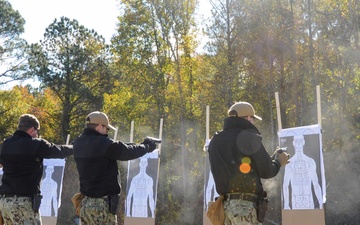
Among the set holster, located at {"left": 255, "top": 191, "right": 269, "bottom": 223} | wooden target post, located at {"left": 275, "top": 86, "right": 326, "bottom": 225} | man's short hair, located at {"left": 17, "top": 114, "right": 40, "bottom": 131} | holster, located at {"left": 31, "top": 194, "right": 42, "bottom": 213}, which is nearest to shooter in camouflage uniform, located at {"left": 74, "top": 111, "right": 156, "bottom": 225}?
holster, located at {"left": 31, "top": 194, "right": 42, "bottom": 213}

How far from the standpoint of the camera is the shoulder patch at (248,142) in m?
4.63

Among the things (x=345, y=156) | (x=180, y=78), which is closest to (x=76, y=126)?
(x=180, y=78)

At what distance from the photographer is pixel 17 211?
5.73 m

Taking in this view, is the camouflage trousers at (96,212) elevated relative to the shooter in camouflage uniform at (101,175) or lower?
lower

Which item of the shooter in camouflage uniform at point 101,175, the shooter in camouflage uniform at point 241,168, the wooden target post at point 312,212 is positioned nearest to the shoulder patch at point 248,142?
the shooter in camouflage uniform at point 241,168

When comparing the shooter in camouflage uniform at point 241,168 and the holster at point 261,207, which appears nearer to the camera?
the shooter in camouflage uniform at point 241,168

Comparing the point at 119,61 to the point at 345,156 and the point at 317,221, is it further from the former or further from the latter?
the point at 317,221

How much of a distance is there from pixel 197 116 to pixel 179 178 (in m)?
2.44

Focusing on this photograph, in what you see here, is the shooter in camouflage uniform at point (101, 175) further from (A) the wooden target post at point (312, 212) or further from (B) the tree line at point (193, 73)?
(B) the tree line at point (193, 73)

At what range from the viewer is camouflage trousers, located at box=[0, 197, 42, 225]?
5723 millimetres

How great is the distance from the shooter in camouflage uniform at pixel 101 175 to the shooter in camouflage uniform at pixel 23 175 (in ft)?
1.71

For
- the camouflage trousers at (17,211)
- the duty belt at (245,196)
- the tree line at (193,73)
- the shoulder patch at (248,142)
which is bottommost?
the camouflage trousers at (17,211)

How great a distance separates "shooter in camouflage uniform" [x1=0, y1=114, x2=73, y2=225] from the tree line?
11.3 metres

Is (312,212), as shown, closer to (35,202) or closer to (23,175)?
(35,202)
